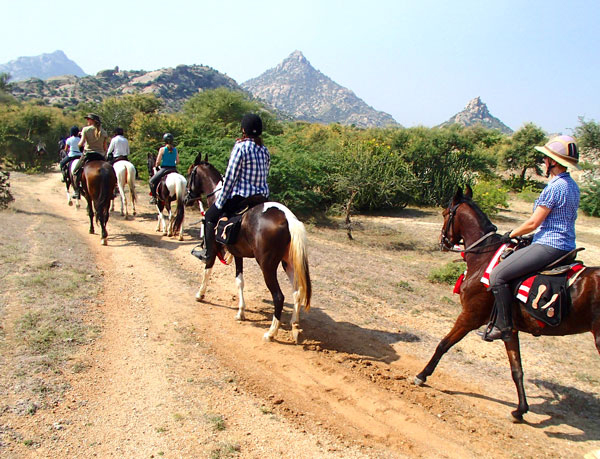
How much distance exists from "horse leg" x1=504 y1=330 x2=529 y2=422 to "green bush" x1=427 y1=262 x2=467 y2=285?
520 cm

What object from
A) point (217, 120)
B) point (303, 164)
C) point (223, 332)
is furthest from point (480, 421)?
point (217, 120)

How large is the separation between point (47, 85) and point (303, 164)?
3991 inches

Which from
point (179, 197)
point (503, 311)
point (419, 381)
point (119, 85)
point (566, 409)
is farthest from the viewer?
point (119, 85)

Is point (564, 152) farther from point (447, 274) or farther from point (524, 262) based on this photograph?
point (447, 274)

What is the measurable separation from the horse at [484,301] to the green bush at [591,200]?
2075 cm

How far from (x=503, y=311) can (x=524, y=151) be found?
89.1ft

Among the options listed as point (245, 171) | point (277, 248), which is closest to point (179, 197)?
point (245, 171)

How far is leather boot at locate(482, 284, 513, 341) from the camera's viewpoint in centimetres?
450

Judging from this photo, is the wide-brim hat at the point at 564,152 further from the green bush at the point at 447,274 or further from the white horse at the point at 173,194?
the white horse at the point at 173,194

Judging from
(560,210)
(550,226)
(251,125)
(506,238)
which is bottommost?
(506,238)

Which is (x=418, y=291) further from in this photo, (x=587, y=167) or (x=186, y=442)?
(x=587, y=167)

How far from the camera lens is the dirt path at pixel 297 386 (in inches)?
148

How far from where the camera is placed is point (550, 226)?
14.2ft

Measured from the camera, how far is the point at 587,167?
936 inches
